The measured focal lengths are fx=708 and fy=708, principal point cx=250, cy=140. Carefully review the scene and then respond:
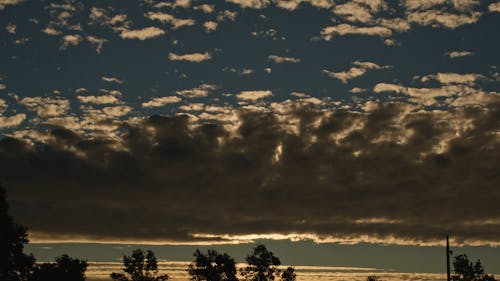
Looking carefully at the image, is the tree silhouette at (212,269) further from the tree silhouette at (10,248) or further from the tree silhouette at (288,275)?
the tree silhouette at (10,248)

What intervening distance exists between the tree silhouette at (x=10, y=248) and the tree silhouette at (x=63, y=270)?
67.4 ft

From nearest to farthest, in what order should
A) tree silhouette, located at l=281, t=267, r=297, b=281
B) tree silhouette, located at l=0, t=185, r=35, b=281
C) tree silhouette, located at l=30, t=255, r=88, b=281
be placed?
tree silhouette, located at l=0, t=185, r=35, b=281, tree silhouette, located at l=30, t=255, r=88, b=281, tree silhouette, located at l=281, t=267, r=297, b=281

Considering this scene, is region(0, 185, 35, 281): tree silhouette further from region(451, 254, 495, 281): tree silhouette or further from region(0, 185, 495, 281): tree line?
region(451, 254, 495, 281): tree silhouette

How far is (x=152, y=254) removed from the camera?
344ft

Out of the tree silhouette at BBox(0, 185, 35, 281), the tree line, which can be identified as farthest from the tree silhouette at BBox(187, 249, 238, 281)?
the tree silhouette at BBox(0, 185, 35, 281)

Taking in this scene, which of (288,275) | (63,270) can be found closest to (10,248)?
(63,270)

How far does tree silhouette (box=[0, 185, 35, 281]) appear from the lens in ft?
180

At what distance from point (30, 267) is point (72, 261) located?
29497 mm

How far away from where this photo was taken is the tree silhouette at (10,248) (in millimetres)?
54812

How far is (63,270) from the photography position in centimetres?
8344

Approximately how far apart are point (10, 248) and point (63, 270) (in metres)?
28.6

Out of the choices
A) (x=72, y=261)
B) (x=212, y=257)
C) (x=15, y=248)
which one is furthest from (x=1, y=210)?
(x=212, y=257)

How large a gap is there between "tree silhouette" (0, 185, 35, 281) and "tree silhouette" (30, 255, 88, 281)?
67.4 feet

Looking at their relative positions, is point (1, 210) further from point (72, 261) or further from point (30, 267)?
point (72, 261)
